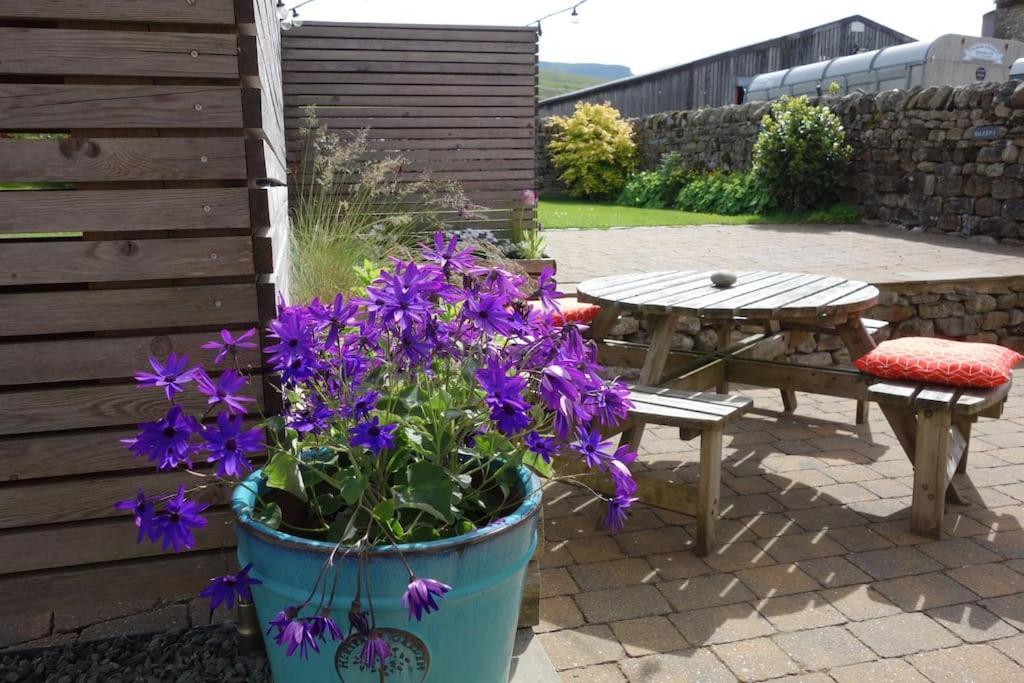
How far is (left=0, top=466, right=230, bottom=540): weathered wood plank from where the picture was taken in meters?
2.18

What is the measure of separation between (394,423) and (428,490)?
0.15 metres

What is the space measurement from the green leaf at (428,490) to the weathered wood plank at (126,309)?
84 centimetres

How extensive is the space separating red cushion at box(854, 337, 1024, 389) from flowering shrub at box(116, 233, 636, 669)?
191 cm

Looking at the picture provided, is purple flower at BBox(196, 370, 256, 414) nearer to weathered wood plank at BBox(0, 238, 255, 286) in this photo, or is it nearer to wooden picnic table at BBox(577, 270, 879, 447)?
weathered wood plank at BBox(0, 238, 255, 286)

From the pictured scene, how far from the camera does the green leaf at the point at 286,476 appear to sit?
1.67 metres

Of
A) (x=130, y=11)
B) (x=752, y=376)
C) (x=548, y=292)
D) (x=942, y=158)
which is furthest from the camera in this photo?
(x=942, y=158)

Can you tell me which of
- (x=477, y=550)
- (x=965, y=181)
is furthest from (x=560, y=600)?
(x=965, y=181)

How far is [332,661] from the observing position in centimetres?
156

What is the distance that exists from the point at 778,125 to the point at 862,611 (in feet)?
38.5

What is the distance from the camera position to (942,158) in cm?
1090

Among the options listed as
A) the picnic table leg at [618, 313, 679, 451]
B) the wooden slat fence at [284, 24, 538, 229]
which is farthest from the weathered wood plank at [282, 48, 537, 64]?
the picnic table leg at [618, 313, 679, 451]

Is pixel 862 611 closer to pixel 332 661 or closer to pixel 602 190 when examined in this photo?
pixel 332 661

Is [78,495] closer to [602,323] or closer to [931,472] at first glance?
[602,323]

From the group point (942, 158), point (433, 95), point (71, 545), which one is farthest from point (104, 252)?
point (942, 158)
